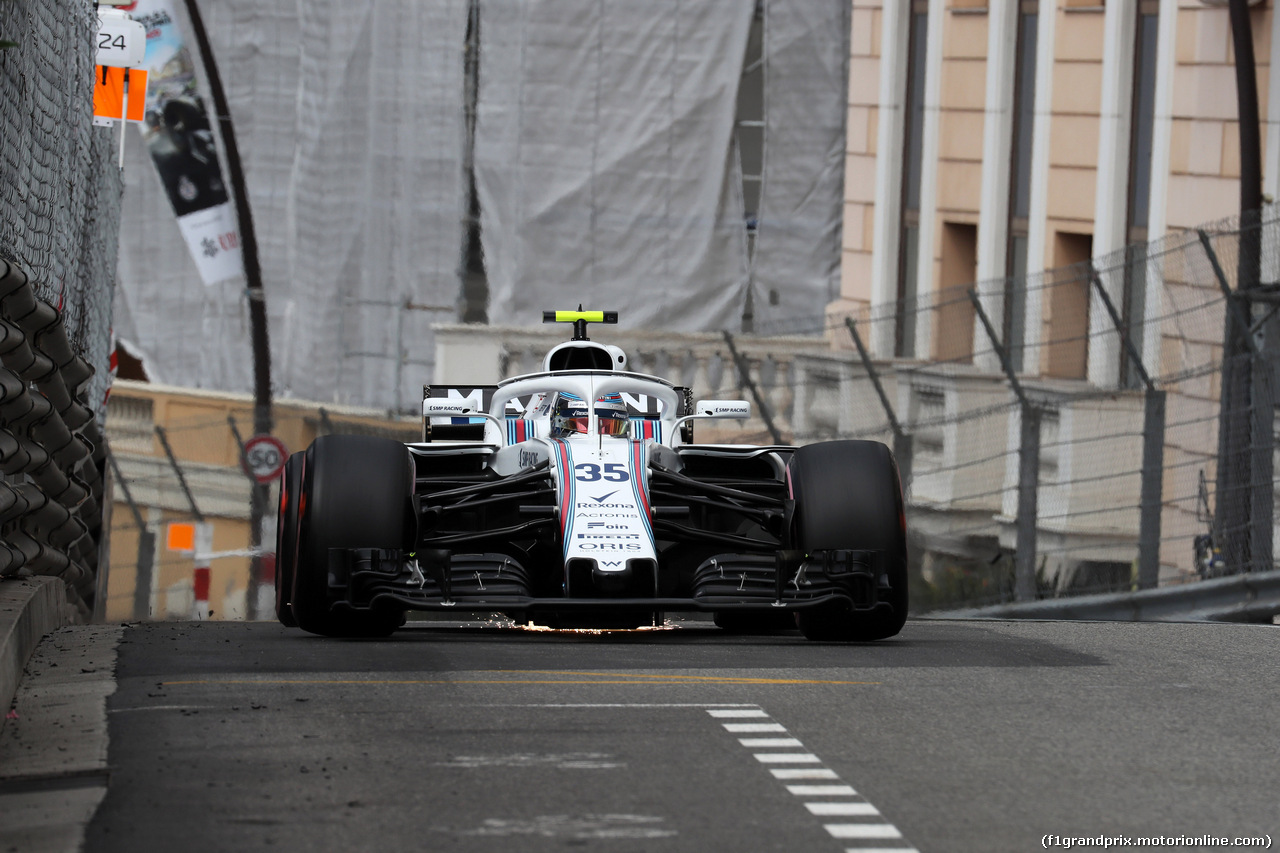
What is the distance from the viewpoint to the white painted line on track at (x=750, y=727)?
7.05 m

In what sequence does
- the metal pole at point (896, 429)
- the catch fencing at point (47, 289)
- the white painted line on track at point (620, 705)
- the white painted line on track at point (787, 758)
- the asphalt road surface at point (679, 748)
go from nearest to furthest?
the asphalt road surface at point (679, 748), the white painted line on track at point (787, 758), the white painted line on track at point (620, 705), the catch fencing at point (47, 289), the metal pole at point (896, 429)

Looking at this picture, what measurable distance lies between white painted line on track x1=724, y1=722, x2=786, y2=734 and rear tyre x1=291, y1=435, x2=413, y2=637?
3.18 m

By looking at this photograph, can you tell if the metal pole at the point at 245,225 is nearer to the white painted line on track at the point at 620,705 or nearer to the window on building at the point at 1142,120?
the window on building at the point at 1142,120

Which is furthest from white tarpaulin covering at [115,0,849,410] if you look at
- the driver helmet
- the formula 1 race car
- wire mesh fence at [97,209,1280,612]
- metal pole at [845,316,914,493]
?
the formula 1 race car

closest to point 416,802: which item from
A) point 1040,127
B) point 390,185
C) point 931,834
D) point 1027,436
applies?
point 931,834

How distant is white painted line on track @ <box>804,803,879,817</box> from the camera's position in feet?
19.0

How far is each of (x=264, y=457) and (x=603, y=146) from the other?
24.3ft

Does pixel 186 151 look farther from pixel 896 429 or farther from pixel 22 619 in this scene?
pixel 22 619

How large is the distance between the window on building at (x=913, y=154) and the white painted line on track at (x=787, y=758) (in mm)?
18396

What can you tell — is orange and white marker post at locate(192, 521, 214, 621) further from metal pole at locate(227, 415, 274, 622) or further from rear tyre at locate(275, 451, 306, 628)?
rear tyre at locate(275, 451, 306, 628)

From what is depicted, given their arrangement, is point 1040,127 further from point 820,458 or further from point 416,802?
point 416,802

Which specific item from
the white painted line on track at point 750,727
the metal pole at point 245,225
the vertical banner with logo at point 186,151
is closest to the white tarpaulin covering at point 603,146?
the metal pole at point 245,225

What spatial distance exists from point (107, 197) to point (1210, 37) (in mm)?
8642

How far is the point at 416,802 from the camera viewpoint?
5.85m
